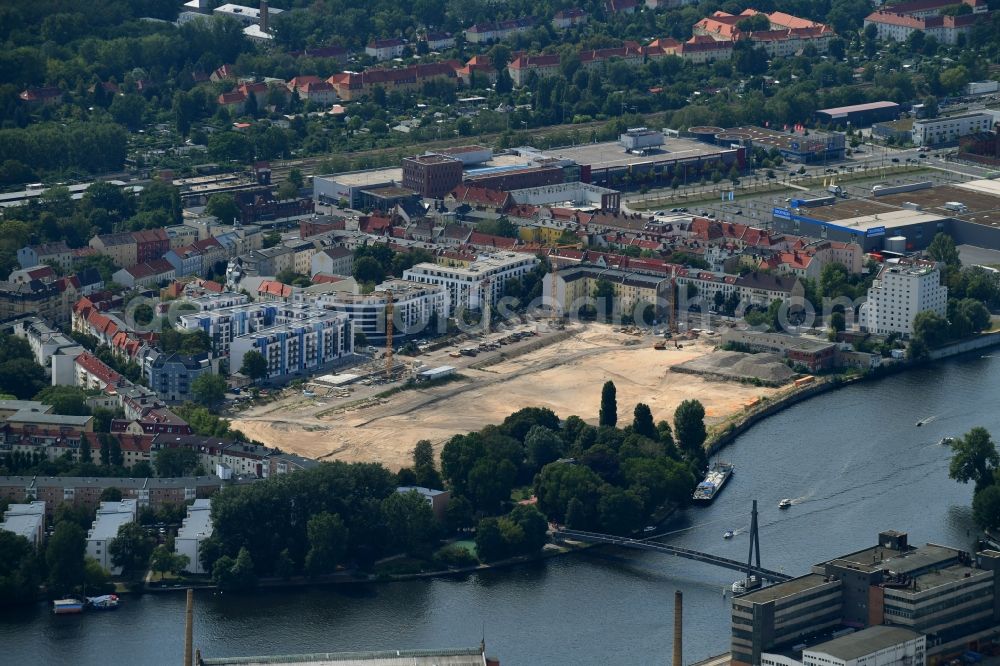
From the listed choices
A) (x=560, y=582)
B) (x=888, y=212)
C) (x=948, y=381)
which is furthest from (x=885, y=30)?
(x=560, y=582)

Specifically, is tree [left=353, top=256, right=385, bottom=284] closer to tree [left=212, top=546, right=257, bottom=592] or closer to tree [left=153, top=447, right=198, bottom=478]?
tree [left=153, top=447, right=198, bottom=478]

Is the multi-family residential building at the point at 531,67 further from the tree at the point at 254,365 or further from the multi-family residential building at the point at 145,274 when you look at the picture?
the tree at the point at 254,365

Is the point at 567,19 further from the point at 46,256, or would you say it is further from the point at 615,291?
the point at 46,256

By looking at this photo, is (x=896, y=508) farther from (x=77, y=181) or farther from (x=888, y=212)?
(x=77, y=181)

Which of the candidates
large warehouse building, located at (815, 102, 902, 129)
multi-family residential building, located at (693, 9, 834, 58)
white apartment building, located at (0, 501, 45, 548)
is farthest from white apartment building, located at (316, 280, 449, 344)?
multi-family residential building, located at (693, 9, 834, 58)

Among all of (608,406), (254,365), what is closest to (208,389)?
(254,365)

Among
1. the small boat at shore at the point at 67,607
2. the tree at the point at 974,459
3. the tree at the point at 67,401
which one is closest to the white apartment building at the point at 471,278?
the tree at the point at 67,401
